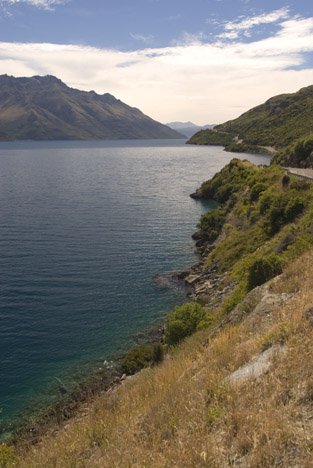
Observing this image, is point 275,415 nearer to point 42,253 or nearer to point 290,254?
point 290,254

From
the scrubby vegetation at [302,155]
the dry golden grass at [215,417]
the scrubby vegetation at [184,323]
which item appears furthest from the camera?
the scrubby vegetation at [302,155]

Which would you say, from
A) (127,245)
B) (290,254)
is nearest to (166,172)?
(127,245)

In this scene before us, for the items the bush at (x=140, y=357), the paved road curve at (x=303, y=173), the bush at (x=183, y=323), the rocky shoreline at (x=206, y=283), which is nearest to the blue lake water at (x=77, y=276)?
the rocky shoreline at (x=206, y=283)

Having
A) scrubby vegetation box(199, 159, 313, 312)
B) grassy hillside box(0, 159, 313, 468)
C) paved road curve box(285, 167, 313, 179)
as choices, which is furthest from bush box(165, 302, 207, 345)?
paved road curve box(285, 167, 313, 179)

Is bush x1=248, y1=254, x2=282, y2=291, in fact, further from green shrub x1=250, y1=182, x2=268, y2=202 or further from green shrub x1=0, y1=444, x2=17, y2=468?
green shrub x1=250, y1=182, x2=268, y2=202

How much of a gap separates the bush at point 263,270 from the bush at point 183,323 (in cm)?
460

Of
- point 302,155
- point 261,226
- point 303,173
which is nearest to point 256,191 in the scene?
point 303,173

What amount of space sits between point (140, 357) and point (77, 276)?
19.2 meters

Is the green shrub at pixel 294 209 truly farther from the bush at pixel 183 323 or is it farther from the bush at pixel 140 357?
the bush at pixel 140 357

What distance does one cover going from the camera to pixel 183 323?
28.2 m

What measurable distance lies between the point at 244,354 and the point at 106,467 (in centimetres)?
501

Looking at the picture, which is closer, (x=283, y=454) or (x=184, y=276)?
(x=283, y=454)

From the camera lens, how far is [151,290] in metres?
42.5

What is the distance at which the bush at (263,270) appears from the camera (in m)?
24.7
